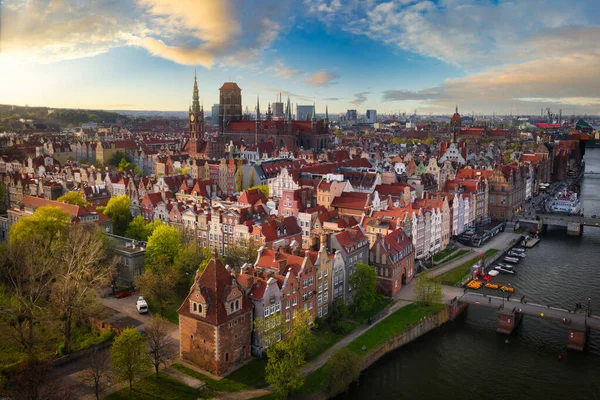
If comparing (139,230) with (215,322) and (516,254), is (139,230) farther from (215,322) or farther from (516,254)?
(516,254)

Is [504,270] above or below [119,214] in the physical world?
below

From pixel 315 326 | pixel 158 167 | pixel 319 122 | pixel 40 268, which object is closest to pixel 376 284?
pixel 315 326

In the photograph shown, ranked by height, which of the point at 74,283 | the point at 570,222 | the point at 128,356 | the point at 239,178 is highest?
the point at 239,178

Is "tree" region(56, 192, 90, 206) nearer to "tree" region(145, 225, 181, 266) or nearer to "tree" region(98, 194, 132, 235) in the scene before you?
"tree" region(98, 194, 132, 235)

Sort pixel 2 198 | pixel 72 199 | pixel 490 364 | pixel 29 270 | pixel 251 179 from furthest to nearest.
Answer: pixel 251 179
pixel 2 198
pixel 72 199
pixel 490 364
pixel 29 270

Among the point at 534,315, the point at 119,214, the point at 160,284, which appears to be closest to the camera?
the point at 160,284

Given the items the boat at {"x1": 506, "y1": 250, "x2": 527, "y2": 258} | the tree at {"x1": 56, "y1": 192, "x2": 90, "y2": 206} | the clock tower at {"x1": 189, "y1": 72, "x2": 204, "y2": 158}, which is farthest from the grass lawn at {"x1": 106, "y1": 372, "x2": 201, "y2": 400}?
the clock tower at {"x1": 189, "y1": 72, "x2": 204, "y2": 158}

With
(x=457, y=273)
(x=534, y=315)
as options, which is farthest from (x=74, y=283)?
(x=457, y=273)
